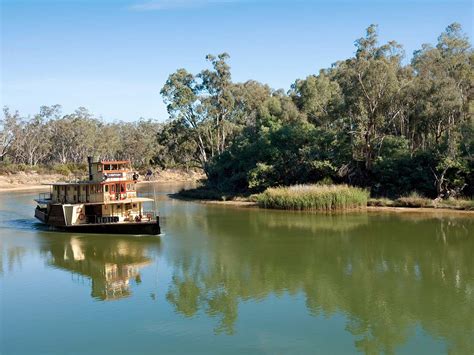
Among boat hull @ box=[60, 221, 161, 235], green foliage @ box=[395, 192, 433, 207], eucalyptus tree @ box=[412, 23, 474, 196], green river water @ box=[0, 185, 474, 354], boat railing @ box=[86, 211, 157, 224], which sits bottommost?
green river water @ box=[0, 185, 474, 354]

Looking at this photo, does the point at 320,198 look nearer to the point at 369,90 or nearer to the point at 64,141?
the point at 369,90

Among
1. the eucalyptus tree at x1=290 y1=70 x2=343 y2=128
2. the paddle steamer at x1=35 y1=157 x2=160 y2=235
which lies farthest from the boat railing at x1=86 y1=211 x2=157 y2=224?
the eucalyptus tree at x1=290 y1=70 x2=343 y2=128

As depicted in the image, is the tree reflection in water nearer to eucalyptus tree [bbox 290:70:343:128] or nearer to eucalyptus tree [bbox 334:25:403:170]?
eucalyptus tree [bbox 334:25:403:170]

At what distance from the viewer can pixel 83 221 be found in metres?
30.7

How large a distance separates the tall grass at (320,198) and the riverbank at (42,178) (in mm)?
35356

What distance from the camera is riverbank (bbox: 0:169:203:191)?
2822 inches

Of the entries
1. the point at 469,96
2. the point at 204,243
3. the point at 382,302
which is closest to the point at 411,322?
the point at 382,302

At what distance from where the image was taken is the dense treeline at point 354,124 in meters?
37.8

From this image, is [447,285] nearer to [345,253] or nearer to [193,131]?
[345,253]

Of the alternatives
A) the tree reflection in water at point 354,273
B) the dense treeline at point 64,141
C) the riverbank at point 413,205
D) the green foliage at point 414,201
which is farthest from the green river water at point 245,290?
the dense treeline at point 64,141

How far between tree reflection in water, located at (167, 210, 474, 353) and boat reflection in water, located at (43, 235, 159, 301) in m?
1.89

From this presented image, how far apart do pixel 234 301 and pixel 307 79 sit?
35357 mm

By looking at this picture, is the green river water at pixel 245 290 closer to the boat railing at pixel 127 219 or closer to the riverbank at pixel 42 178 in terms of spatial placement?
the boat railing at pixel 127 219

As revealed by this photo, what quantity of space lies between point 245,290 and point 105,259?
28.0ft
